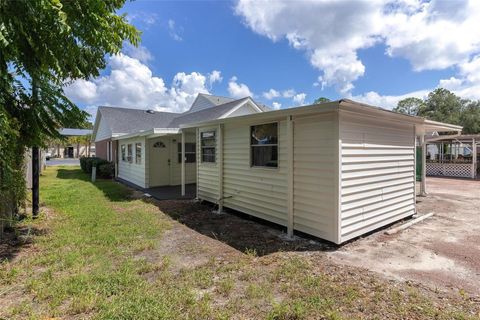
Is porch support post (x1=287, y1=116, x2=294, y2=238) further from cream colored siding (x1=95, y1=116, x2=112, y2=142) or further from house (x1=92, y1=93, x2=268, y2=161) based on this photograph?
cream colored siding (x1=95, y1=116, x2=112, y2=142)

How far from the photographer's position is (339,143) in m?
4.43

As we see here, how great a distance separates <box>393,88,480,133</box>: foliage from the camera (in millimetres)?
30344

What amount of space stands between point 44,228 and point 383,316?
250 inches

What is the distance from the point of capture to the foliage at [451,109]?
30344 millimetres

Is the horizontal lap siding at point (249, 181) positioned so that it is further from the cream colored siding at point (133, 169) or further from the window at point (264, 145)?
the cream colored siding at point (133, 169)

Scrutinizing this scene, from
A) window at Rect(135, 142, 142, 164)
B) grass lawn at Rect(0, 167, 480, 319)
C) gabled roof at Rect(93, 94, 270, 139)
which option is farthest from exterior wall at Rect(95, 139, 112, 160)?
grass lawn at Rect(0, 167, 480, 319)

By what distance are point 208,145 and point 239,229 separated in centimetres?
315

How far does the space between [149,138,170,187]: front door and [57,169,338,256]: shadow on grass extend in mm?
3371

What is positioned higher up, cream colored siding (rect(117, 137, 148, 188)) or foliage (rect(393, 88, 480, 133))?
foliage (rect(393, 88, 480, 133))

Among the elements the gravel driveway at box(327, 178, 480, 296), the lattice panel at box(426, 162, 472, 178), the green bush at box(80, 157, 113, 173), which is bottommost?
the gravel driveway at box(327, 178, 480, 296)

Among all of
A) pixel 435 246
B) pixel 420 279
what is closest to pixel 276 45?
pixel 435 246

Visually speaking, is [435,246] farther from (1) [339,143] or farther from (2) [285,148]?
(2) [285,148]

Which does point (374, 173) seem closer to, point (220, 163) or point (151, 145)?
point (220, 163)

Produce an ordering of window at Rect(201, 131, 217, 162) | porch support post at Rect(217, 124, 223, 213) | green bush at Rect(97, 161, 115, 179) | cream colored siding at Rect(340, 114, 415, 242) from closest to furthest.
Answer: cream colored siding at Rect(340, 114, 415, 242), porch support post at Rect(217, 124, 223, 213), window at Rect(201, 131, 217, 162), green bush at Rect(97, 161, 115, 179)
